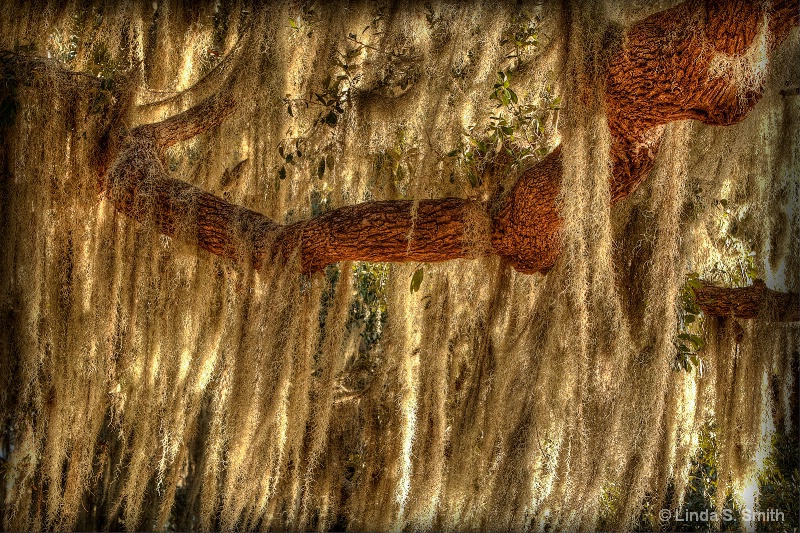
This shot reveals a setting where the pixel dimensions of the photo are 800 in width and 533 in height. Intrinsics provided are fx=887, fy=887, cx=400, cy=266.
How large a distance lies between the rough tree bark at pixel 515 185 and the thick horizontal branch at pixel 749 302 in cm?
94

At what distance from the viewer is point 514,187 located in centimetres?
246

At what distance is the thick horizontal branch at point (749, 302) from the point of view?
3.18 meters

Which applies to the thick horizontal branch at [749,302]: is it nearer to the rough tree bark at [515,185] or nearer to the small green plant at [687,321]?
the small green plant at [687,321]

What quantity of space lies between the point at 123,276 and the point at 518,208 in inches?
52.3

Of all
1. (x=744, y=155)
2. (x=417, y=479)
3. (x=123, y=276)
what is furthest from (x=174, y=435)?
(x=744, y=155)

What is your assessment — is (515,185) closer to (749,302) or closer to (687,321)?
(687,321)

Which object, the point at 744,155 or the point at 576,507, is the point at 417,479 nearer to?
the point at 576,507

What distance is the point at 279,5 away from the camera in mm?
2617

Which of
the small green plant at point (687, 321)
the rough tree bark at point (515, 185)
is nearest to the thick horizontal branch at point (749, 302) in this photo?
the small green plant at point (687, 321)

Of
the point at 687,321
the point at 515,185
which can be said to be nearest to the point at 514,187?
the point at 515,185

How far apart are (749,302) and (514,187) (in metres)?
1.30

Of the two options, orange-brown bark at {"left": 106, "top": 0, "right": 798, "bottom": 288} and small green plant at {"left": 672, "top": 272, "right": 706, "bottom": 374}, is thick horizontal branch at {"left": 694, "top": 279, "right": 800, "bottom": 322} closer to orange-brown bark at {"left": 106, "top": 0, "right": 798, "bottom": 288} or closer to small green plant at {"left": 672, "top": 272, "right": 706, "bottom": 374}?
small green plant at {"left": 672, "top": 272, "right": 706, "bottom": 374}

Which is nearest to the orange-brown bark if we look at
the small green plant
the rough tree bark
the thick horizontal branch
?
the rough tree bark

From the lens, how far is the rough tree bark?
205 cm
